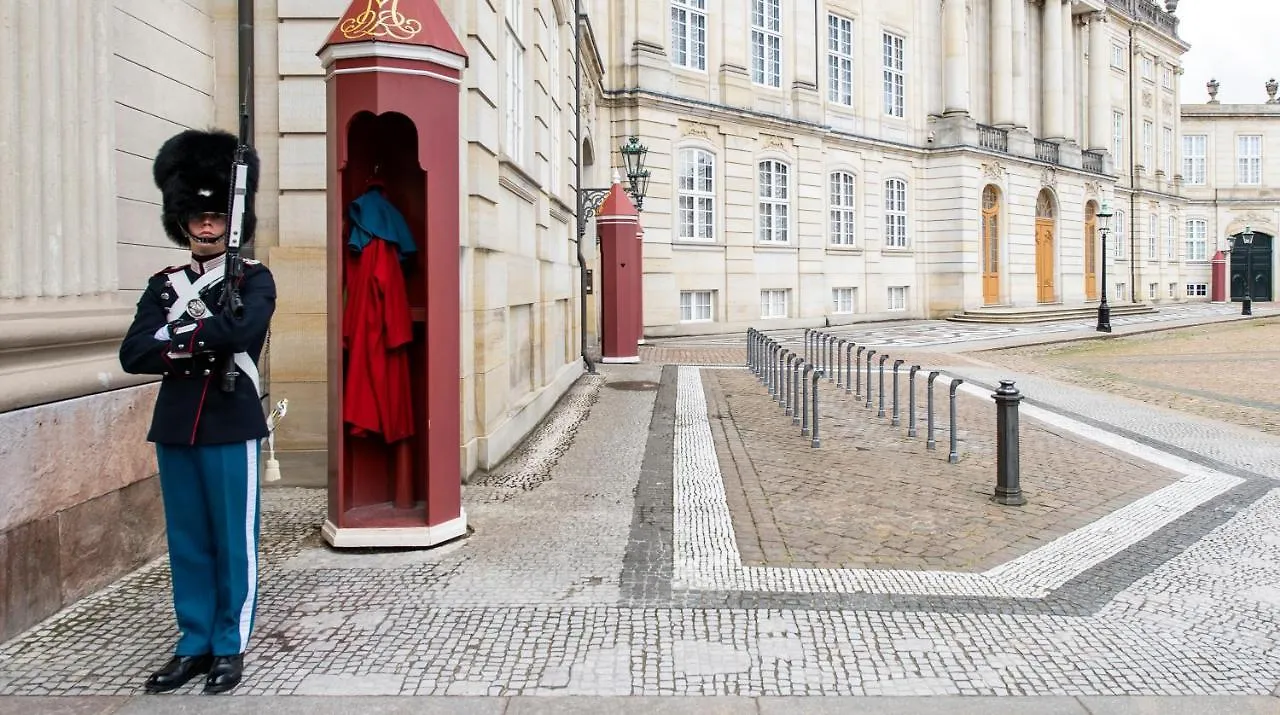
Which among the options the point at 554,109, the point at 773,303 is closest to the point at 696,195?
the point at 773,303

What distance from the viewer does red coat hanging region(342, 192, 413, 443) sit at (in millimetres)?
5598

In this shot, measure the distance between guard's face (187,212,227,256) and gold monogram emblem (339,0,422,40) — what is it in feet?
6.39

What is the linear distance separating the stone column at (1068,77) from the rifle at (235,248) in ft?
147

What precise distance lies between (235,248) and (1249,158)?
71405mm

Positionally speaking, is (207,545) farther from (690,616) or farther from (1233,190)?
(1233,190)

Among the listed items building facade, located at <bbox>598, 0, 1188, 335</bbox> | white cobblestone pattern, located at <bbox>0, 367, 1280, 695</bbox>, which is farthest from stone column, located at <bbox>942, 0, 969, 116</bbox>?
white cobblestone pattern, located at <bbox>0, 367, 1280, 695</bbox>

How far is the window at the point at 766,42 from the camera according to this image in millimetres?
29625

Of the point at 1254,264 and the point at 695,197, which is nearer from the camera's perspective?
the point at 695,197

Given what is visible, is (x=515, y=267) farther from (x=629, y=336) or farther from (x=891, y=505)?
(x=629, y=336)

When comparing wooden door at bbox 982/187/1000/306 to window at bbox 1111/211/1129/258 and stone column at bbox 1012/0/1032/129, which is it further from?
window at bbox 1111/211/1129/258

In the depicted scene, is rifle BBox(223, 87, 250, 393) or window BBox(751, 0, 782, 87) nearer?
rifle BBox(223, 87, 250, 393)

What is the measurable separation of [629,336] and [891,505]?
12112 mm

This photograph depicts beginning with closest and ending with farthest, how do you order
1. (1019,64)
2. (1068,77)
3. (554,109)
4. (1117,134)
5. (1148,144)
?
(554,109) < (1019,64) < (1068,77) < (1117,134) < (1148,144)

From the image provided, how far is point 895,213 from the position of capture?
116ft
